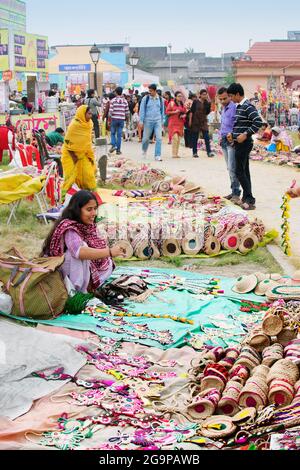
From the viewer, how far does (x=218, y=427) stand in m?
4.00

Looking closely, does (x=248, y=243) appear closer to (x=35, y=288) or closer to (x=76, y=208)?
(x=76, y=208)

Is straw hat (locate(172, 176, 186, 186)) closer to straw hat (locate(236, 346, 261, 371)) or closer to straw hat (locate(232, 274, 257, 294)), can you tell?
straw hat (locate(232, 274, 257, 294))

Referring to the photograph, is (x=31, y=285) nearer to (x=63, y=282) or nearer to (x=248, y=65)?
(x=63, y=282)

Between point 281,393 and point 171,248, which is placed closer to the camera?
point 281,393

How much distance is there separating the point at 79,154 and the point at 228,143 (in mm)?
2113

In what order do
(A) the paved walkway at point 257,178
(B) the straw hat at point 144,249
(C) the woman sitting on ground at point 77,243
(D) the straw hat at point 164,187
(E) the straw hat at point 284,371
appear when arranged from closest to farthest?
(E) the straw hat at point 284,371
(C) the woman sitting on ground at point 77,243
(B) the straw hat at point 144,249
(A) the paved walkway at point 257,178
(D) the straw hat at point 164,187

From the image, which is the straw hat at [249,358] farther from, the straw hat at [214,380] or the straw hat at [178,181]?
the straw hat at [178,181]

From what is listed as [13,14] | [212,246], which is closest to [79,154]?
[212,246]

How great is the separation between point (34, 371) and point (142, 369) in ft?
2.26

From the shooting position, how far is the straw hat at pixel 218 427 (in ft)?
12.9

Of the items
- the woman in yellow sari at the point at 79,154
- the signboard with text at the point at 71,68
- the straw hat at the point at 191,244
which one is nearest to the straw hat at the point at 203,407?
the straw hat at the point at 191,244

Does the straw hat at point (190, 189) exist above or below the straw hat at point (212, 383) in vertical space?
above

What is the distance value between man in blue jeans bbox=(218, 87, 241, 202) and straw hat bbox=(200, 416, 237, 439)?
7.26 m

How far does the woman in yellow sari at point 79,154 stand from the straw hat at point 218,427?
7213mm
